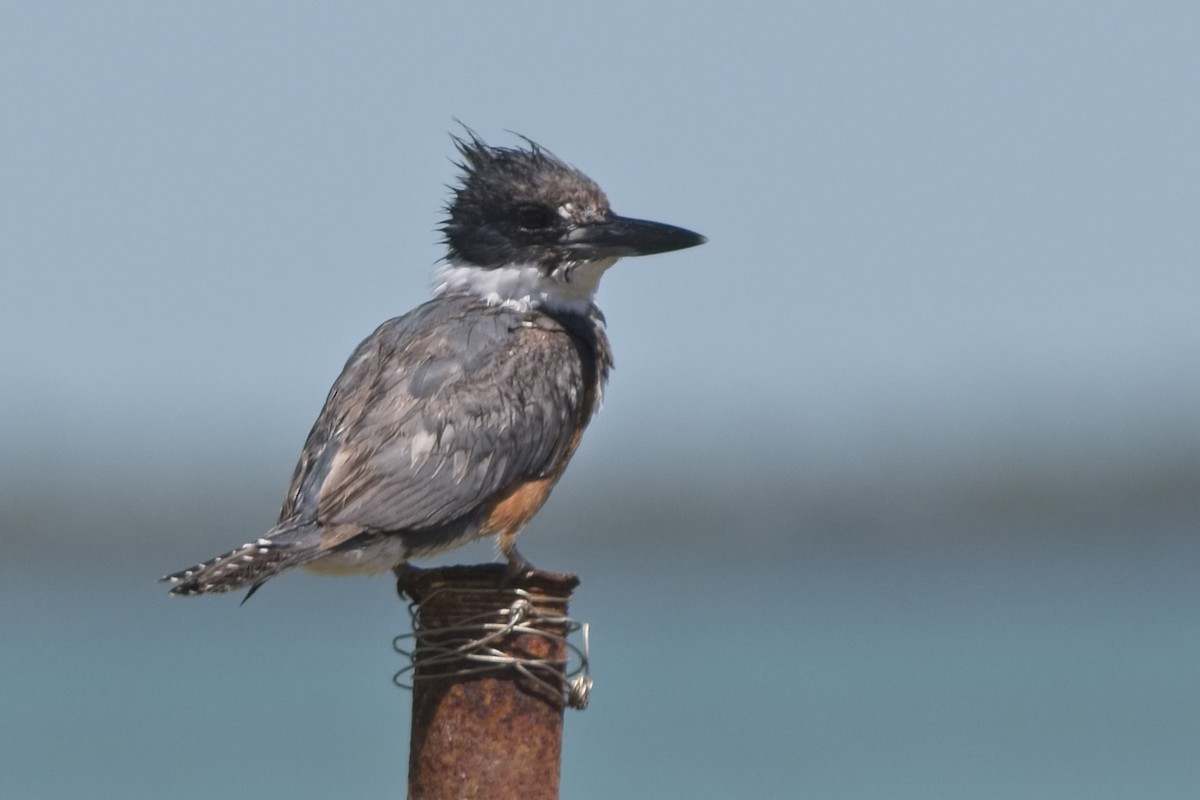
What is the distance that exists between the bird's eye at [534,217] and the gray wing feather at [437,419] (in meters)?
0.47

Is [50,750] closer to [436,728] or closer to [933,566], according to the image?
[436,728]

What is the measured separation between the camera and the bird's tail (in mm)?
6078

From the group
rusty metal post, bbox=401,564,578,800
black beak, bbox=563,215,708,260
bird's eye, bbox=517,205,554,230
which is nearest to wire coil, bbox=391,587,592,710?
rusty metal post, bbox=401,564,578,800

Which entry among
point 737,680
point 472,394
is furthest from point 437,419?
point 737,680

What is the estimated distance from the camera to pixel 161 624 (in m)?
84.1

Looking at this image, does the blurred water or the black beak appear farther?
the blurred water

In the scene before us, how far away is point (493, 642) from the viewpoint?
5695 mm

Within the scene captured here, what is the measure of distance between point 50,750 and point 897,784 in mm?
20011

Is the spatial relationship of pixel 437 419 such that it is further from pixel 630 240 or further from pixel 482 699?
pixel 482 699

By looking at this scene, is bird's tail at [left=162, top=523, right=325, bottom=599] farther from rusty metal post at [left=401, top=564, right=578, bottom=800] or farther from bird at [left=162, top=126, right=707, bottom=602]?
rusty metal post at [left=401, top=564, right=578, bottom=800]

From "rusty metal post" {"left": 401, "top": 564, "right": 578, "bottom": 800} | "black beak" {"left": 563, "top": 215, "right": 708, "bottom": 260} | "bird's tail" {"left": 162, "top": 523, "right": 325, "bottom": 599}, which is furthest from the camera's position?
"black beak" {"left": 563, "top": 215, "right": 708, "bottom": 260}

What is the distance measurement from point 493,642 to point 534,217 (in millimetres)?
2872

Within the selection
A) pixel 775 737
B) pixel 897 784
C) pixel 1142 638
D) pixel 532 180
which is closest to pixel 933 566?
pixel 1142 638

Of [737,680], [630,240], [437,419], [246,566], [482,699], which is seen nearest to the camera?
[482,699]
